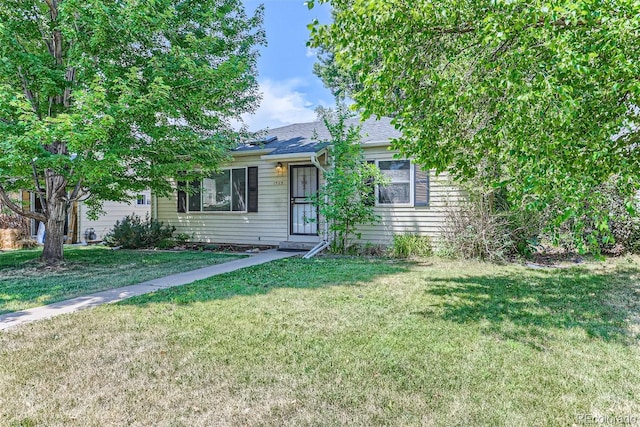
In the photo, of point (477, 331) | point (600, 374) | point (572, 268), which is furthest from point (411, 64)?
point (572, 268)

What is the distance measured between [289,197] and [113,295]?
5958 millimetres

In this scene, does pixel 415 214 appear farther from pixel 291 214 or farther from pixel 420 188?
pixel 291 214

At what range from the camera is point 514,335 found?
3.47m

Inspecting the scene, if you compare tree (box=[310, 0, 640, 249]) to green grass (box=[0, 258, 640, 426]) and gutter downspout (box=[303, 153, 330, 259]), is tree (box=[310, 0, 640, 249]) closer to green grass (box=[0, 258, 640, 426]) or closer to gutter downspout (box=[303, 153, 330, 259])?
green grass (box=[0, 258, 640, 426])

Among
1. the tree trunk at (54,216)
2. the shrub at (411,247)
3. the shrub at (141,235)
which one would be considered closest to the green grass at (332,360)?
the shrub at (411,247)

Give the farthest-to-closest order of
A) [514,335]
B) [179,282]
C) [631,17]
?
[179,282] → [514,335] → [631,17]

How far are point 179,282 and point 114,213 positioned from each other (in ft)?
33.7

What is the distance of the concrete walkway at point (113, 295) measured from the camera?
406cm

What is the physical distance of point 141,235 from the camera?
36.5 ft

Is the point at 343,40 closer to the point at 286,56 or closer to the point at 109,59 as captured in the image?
the point at 109,59

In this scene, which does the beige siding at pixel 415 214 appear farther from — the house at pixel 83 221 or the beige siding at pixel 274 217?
the house at pixel 83 221

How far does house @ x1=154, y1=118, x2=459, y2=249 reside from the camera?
9.00m

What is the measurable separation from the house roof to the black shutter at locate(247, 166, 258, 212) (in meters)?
0.61

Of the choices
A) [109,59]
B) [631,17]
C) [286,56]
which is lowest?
[631,17]
